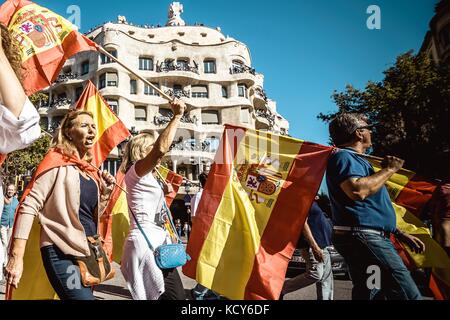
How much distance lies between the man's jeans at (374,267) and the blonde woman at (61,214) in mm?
1881

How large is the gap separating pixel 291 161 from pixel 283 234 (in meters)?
0.75

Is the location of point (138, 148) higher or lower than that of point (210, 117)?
lower

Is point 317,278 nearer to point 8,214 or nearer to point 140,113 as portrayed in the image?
point 8,214

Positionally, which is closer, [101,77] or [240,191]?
[240,191]

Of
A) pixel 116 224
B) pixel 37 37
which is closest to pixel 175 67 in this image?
pixel 37 37

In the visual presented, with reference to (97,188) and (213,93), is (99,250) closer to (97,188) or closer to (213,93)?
(97,188)

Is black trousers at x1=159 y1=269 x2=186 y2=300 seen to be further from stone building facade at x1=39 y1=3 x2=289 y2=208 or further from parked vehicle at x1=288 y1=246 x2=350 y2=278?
stone building facade at x1=39 y1=3 x2=289 y2=208

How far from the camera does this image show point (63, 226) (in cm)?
279

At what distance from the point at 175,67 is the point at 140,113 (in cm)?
550

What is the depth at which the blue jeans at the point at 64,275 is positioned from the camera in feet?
8.86

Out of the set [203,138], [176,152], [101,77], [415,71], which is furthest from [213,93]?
[415,71]

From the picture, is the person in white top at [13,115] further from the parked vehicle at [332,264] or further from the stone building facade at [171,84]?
the stone building facade at [171,84]

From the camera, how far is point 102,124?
6.02 meters

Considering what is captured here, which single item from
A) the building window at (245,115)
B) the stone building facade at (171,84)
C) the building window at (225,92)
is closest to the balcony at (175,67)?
the stone building facade at (171,84)
